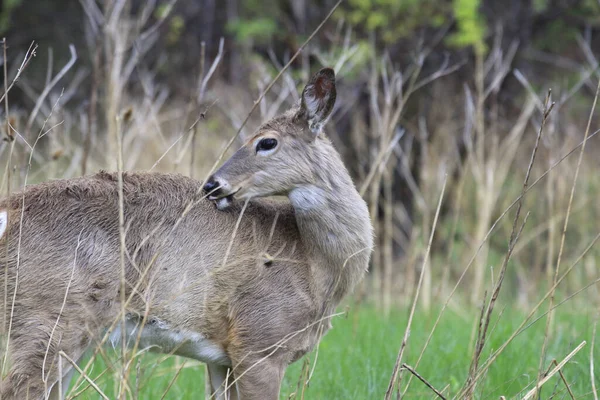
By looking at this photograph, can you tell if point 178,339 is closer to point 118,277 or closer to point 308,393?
point 118,277

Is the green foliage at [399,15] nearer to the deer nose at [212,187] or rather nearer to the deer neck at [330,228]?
the deer neck at [330,228]

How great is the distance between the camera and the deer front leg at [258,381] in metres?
4.14

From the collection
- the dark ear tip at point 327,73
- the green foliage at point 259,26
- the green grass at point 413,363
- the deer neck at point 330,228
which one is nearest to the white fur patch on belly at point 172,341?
the green grass at point 413,363

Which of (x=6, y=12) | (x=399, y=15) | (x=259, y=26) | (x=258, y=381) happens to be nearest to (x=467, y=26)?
(x=399, y=15)

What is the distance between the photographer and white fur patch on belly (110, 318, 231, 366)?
4.02 m

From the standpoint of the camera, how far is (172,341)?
13.5ft

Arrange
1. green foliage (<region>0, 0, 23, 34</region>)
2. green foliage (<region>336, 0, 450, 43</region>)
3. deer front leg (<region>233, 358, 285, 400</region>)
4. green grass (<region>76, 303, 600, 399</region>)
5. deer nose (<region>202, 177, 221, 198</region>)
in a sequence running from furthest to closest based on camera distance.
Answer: green foliage (<region>0, 0, 23, 34</region>) < green foliage (<region>336, 0, 450, 43</region>) < green grass (<region>76, 303, 600, 399</region>) < deer nose (<region>202, 177, 221, 198</region>) < deer front leg (<region>233, 358, 285, 400</region>)

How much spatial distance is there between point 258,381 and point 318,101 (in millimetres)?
1444

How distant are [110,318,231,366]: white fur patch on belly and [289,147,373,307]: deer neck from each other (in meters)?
0.62

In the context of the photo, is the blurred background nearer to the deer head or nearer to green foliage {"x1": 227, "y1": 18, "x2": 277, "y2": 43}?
green foliage {"x1": 227, "y1": 18, "x2": 277, "y2": 43}

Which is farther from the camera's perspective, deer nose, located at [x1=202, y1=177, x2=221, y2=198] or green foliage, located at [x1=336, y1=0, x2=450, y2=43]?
green foliage, located at [x1=336, y1=0, x2=450, y2=43]

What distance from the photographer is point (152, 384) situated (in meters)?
5.16

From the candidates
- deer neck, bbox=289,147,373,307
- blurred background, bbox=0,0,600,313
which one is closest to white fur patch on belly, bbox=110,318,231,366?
deer neck, bbox=289,147,373,307

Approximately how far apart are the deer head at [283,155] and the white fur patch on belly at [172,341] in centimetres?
66
